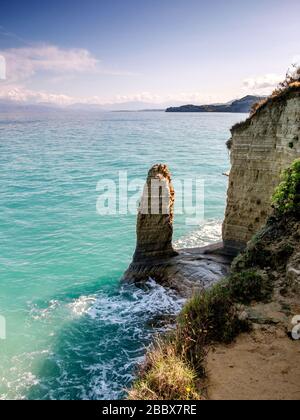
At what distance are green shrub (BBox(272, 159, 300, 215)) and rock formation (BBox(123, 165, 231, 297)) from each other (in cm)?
673

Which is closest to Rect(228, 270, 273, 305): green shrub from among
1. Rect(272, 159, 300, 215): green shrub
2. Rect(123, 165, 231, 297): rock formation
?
Rect(272, 159, 300, 215): green shrub

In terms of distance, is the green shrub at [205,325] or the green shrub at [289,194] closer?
the green shrub at [205,325]

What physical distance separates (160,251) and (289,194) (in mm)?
9092

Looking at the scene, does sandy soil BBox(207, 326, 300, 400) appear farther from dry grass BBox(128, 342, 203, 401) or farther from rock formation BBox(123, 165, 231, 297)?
rock formation BBox(123, 165, 231, 297)

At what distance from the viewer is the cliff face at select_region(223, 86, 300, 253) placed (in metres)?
15.8

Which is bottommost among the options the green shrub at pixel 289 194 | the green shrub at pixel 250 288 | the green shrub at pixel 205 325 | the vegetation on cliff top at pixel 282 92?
the green shrub at pixel 205 325

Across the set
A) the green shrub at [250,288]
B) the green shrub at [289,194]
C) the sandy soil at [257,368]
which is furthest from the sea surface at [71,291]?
the green shrub at [289,194]

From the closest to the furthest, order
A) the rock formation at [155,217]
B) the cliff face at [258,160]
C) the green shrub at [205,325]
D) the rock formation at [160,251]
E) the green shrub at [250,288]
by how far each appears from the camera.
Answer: the green shrub at [205,325] < the green shrub at [250,288] < the cliff face at [258,160] < the rock formation at [160,251] < the rock formation at [155,217]

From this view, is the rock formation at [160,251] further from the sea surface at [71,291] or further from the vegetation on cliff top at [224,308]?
the vegetation on cliff top at [224,308]

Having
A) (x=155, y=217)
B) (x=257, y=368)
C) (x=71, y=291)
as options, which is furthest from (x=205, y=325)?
(x=71, y=291)

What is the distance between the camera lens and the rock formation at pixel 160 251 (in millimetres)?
17438

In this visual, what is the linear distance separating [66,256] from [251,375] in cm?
1839
